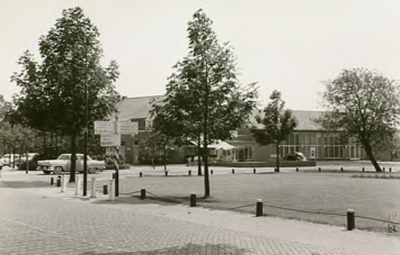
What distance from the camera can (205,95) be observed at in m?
20.3

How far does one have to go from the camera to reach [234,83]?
808 inches

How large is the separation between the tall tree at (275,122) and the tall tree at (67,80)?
17661 mm

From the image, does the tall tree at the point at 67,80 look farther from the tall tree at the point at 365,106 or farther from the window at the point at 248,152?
the window at the point at 248,152

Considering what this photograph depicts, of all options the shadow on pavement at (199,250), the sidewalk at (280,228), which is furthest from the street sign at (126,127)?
the shadow on pavement at (199,250)

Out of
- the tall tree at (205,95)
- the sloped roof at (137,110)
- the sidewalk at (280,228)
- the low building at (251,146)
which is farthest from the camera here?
the sloped roof at (137,110)

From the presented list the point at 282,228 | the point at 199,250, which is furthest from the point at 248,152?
the point at 199,250

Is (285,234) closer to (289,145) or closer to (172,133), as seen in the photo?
(172,133)

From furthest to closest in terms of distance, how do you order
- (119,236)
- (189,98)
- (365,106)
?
(365,106)
(189,98)
(119,236)

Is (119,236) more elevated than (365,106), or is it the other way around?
(365,106)

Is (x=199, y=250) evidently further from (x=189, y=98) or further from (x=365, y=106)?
(x=365, y=106)

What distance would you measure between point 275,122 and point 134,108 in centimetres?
3223

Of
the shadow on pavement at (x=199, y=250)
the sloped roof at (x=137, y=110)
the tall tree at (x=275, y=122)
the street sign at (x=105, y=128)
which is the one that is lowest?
the shadow on pavement at (x=199, y=250)

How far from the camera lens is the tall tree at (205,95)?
20.3m

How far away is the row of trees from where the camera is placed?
66.9 feet
